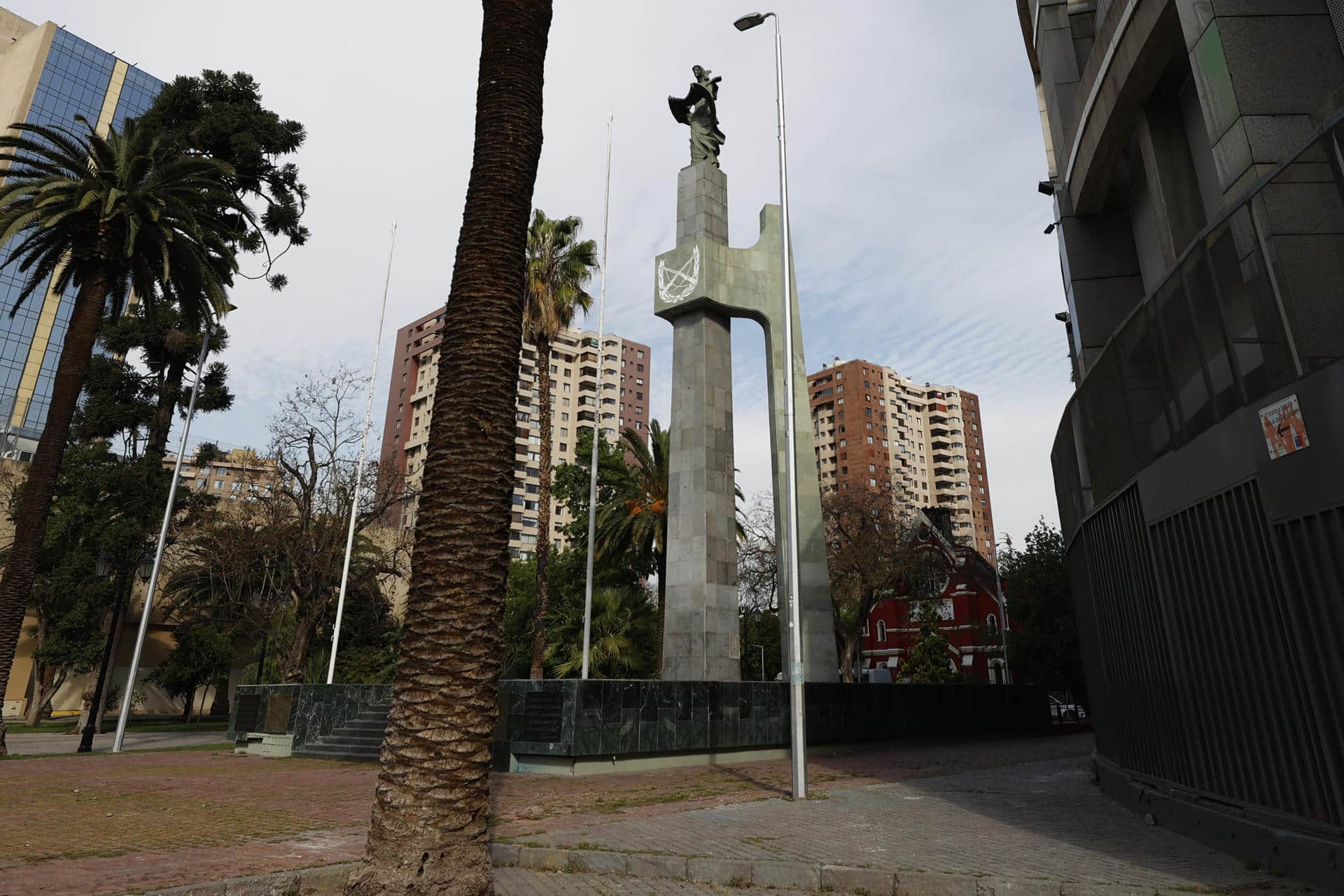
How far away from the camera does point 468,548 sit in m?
5.39

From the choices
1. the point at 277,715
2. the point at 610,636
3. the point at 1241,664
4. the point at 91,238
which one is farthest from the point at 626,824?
the point at 610,636

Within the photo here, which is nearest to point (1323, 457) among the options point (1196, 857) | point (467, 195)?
point (1196, 857)

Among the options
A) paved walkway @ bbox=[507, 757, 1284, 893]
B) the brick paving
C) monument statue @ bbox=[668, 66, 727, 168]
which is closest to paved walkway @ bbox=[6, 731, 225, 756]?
the brick paving

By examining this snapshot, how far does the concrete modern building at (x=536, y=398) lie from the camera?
92062 millimetres

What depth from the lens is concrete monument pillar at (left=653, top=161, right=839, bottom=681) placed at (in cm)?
1931

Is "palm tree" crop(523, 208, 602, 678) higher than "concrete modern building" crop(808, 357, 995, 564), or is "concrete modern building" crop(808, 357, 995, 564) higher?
"concrete modern building" crop(808, 357, 995, 564)

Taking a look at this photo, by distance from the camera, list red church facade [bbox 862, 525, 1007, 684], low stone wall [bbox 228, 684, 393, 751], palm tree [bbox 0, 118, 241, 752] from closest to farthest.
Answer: palm tree [bbox 0, 118, 241, 752] < low stone wall [bbox 228, 684, 393, 751] < red church facade [bbox 862, 525, 1007, 684]

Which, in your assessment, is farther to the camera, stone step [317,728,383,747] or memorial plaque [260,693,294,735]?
memorial plaque [260,693,294,735]

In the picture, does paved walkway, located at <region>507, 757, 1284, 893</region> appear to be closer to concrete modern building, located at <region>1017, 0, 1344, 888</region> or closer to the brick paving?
the brick paving

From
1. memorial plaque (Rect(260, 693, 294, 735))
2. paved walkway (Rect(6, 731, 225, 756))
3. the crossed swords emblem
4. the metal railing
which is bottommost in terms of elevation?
paved walkway (Rect(6, 731, 225, 756))

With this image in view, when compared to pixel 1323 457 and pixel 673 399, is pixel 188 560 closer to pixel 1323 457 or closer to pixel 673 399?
pixel 673 399

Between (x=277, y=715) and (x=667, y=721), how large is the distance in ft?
33.2

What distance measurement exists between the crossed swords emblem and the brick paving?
12.2 m

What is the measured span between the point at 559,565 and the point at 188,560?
1724 cm
